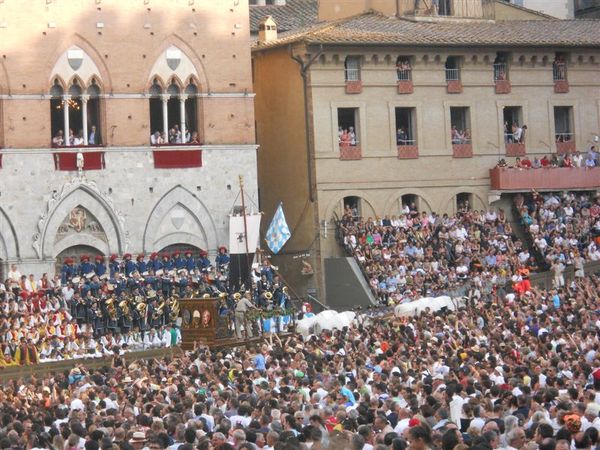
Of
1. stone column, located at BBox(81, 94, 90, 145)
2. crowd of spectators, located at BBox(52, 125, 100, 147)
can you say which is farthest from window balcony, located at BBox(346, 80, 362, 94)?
stone column, located at BBox(81, 94, 90, 145)

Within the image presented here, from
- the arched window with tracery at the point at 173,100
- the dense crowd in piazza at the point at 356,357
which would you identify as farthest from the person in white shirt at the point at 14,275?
the arched window with tracery at the point at 173,100

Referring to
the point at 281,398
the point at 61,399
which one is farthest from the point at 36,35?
the point at 281,398

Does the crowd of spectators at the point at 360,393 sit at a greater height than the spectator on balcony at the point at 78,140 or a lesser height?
lesser

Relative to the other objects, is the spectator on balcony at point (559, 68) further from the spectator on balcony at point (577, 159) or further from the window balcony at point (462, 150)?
the window balcony at point (462, 150)

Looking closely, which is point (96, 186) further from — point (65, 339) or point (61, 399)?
point (61, 399)

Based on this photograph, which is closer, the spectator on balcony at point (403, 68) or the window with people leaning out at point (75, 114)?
the window with people leaning out at point (75, 114)

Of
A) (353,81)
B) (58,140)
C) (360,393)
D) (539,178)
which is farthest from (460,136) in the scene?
(360,393)

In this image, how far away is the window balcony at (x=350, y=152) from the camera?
58.2m

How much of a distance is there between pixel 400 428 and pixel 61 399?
13.5m

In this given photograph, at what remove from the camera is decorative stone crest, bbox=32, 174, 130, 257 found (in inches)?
2092

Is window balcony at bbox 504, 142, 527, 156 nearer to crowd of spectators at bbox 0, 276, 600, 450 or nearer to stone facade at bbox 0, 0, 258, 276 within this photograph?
stone facade at bbox 0, 0, 258, 276

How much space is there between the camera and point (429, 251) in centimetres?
5619

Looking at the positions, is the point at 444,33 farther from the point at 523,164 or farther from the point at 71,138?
the point at 71,138

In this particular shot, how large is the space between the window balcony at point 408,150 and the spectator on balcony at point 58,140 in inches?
515
